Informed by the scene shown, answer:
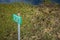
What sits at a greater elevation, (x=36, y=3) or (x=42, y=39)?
(x=36, y=3)

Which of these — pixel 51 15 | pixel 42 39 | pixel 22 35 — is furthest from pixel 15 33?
pixel 51 15

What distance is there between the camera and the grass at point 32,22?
4.96 meters

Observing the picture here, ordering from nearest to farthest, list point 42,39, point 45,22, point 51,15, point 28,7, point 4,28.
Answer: point 42,39 → point 4,28 → point 45,22 → point 51,15 → point 28,7

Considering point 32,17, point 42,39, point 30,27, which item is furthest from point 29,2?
point 42,39

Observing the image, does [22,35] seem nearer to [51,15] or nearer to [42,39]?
[42,39]

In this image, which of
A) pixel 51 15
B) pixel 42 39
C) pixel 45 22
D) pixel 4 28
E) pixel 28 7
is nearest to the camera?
pixel 42 39

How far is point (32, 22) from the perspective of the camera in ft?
18.2

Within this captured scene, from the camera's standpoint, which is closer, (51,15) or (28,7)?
(51,15)

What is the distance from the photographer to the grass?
496 centimetres

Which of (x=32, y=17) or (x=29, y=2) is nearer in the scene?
(x=32, y=17)

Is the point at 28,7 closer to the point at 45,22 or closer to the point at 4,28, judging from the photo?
the point at 45,22

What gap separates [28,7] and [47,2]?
82 centimetres

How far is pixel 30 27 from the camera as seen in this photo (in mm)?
5285

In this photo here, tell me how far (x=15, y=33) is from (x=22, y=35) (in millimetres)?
216
